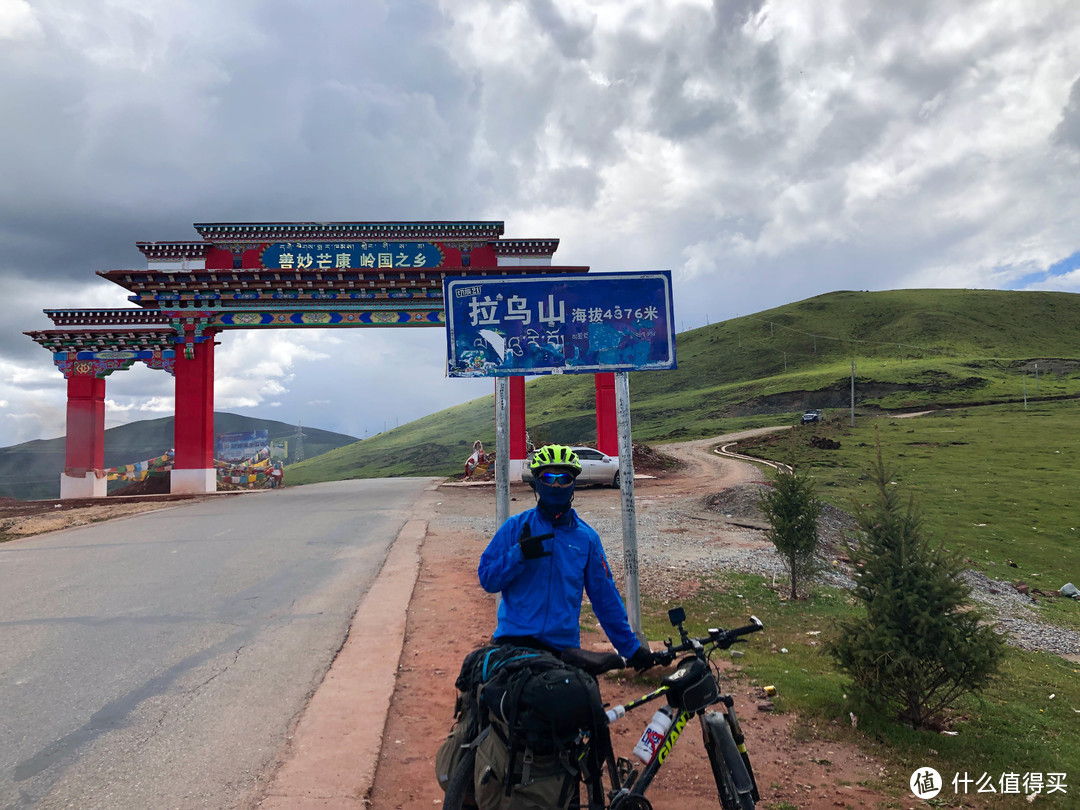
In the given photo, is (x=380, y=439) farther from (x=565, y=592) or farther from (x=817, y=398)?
(x=565, y=592)

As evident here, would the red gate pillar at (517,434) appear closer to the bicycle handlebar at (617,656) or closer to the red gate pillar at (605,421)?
the red gate pillar at (605,421)

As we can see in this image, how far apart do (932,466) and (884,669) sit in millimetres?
29606

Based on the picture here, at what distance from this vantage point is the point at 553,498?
2965 mm

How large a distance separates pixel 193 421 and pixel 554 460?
24791mm

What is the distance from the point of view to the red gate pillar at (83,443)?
23.8 m

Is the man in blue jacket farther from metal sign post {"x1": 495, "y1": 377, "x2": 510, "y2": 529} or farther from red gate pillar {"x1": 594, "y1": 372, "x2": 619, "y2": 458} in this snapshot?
red gate pillar {"x1": 594, "y1": 372, "x2": 619, "y2": 458}

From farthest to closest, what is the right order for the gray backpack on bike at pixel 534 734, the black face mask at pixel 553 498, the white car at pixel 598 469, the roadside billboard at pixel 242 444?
the roadside billboard at pixel 242 444
the white car at pixel 598 469
the black face mask at pixel 553 498
the gray backpack on bike at pixel 534 734

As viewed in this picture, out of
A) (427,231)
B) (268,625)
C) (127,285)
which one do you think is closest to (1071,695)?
(268,625)

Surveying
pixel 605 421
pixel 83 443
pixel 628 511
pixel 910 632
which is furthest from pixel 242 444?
pixel 910 632

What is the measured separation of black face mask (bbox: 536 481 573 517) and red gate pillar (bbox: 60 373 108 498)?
27467 mm

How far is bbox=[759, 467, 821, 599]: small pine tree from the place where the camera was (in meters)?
9.09

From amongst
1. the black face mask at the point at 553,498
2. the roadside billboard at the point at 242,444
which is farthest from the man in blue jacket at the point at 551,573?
the roadside billboard at the point at 242,444

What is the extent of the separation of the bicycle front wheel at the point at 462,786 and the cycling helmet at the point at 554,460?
4.27 ft

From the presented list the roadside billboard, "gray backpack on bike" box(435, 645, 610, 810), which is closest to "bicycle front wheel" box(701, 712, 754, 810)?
"gray backpack on bike" box(435, 645, 610, 810)
